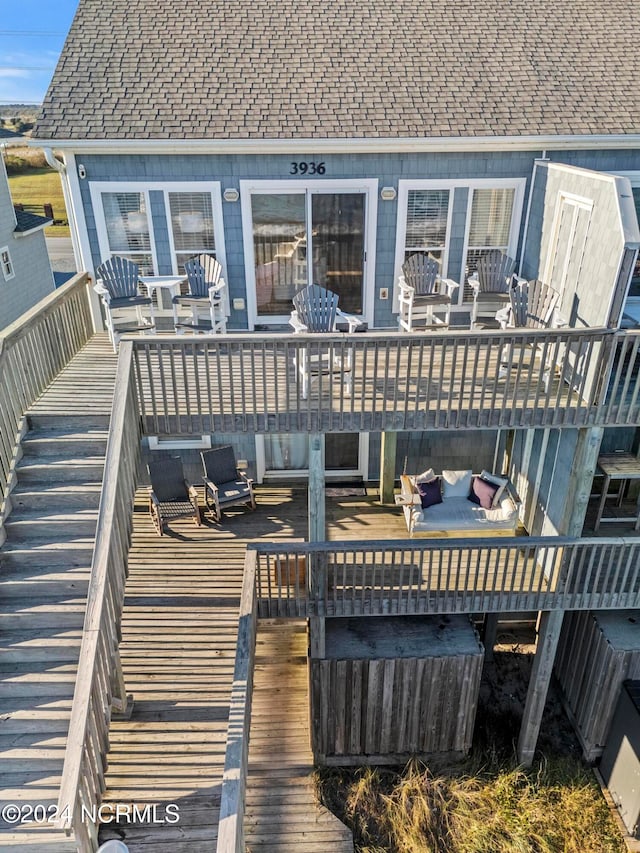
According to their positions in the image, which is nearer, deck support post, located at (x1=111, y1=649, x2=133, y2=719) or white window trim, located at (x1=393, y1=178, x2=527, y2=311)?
deck support post, located at (x1=111, y1=649, x2=133, y2=719)

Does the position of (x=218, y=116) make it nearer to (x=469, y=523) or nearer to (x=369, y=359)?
(x=369, y=359)

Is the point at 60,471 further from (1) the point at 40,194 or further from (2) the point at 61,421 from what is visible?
(1) the point at 40,194

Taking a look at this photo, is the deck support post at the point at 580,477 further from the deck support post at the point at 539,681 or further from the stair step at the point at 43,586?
the stair step at the point at 43,586

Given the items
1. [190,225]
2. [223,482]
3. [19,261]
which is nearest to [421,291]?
[190,225]

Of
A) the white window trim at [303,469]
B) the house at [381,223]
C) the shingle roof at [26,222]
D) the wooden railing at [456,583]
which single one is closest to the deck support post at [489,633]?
the house at [381,223]

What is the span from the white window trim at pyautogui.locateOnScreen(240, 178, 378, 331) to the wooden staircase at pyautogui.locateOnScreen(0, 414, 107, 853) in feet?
11.5

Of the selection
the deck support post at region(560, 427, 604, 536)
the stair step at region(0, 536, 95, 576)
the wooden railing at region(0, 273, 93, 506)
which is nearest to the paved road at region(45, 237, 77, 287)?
the wooden railing at region(0, 273, 93, 506)

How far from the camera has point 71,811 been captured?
13.8 feet

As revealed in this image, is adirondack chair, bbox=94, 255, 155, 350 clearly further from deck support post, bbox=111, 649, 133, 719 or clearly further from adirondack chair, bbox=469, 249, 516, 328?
adirondack chair, bbox=469, 249, 516, 328

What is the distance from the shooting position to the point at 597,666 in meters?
8.41

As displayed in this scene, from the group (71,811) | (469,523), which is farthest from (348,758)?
(71,811)

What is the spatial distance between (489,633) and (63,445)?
7192 mm

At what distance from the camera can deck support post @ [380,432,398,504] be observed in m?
9.21

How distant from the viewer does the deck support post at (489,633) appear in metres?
9.55
